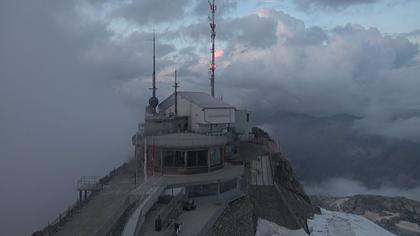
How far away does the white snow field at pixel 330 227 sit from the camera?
34.7m

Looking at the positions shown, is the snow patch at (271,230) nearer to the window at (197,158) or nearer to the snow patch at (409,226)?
the window at (197,158)

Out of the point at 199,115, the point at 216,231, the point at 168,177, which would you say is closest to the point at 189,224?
the point at 216,231

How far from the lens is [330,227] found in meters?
42.2

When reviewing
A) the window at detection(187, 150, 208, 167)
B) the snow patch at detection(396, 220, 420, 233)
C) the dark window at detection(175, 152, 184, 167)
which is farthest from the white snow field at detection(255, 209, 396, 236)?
the snow patch at detection(396, 220, 420, 233)

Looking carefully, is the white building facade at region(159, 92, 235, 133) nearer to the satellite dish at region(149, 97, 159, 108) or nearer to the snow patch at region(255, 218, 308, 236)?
the satellite dish at region(149, 97, 159, 108)

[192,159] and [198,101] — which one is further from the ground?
[198,101]

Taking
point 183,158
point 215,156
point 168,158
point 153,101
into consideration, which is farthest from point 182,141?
point 153,101

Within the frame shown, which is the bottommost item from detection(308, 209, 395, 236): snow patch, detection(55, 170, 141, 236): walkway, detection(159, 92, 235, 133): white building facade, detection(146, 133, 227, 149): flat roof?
detection(308, 209, 395, 236): snow patch

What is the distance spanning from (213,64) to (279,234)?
90.2 feet

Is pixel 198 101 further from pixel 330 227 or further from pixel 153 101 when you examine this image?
pixel 330 227

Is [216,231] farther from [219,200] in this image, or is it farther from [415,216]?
[415,216]

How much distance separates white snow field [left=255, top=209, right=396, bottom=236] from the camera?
114ft

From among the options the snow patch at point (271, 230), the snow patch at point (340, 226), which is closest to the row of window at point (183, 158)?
the snow patch at point (271, 230)

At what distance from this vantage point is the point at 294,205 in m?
42.7
